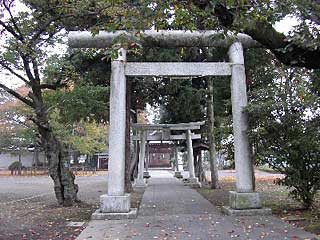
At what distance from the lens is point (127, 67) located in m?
9.98

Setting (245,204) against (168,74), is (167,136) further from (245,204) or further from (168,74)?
(245,204)

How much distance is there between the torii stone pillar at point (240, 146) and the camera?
949 cm

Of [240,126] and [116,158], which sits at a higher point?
[240,126]

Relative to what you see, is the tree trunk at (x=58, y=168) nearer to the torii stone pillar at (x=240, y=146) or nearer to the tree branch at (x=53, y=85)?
the tree branch at (x=53, y=85)

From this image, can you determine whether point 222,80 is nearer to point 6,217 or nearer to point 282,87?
point 282,87

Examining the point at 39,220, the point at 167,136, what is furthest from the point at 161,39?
the point at 167,136

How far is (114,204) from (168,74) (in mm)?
3648

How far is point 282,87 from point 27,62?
7517 mm

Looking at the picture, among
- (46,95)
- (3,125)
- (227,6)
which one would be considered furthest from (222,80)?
(3,125)

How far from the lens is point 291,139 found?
920 cm

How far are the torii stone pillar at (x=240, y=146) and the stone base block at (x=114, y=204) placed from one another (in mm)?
2705

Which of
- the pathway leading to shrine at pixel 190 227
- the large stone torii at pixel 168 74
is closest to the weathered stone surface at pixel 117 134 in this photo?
the large stone torii at pixel 168 74

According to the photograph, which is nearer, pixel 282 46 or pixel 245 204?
pixel 282 46

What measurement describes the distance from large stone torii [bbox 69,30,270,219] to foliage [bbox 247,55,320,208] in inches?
19.7
